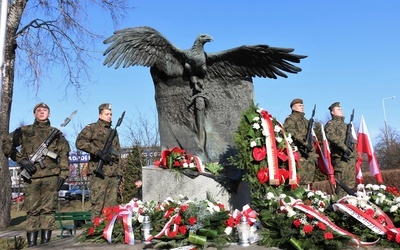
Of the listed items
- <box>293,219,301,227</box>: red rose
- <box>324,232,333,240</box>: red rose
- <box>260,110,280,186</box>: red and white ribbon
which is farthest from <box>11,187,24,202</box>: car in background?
<box>324,232,333,240</box>: red rose

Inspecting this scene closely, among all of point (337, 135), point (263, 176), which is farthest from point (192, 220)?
point (337, 135)

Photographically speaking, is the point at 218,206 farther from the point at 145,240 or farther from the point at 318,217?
the point at 318,217

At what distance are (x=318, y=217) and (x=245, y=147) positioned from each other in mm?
1324

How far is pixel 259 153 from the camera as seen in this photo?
4.80 meters

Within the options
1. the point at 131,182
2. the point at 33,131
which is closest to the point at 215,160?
the point at 33,131

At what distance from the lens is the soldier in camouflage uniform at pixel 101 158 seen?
5.86 meters

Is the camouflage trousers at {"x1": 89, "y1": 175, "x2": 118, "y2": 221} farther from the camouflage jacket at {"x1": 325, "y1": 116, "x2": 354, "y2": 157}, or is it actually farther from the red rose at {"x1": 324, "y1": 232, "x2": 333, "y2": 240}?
the camouflage jacket at {"x1": 325, "y1": 116, "x2": 354, "y2": 157}

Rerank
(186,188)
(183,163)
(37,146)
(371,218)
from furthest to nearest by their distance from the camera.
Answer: (183,163) → (186,188) → (37,146) → (371,218)

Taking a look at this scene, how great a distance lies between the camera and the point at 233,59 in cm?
627

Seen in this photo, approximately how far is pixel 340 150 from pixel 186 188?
10.8 feet

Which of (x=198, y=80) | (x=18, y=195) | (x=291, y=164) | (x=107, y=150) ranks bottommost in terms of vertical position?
(x=18, y=195)

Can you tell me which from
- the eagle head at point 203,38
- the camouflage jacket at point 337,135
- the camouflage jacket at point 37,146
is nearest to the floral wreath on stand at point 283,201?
the eagle head at point 203,38

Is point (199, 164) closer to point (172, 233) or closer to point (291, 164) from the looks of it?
point (291, 164)

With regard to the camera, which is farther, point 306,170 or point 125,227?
point 306,170
